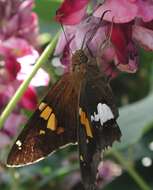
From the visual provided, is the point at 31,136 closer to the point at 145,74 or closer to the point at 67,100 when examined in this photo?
the point at 67,100

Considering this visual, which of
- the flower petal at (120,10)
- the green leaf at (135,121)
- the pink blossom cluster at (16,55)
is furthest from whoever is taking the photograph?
the green leaf at (135,121)

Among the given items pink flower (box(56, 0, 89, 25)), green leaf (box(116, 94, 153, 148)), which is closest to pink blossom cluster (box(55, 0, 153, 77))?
pink flower (box(56, 0, 89, 25))

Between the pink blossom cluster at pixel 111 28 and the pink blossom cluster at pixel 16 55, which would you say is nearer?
the pink blossom cluster at pixel 111 28

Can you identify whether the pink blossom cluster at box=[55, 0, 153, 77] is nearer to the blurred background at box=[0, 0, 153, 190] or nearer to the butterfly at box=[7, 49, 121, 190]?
the butterfly at box=[7, 49, 121, 190]

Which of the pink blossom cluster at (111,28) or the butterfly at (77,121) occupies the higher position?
the pink blossom cluster at (111,28)

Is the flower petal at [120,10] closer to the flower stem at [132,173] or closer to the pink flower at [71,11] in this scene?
the pink flower at [71,11]

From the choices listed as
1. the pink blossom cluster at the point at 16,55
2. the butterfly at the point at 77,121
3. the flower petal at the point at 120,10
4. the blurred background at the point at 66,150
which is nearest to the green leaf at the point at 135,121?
the blurred background at the point at 66,150

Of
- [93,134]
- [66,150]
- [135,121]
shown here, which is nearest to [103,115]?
[93,134]

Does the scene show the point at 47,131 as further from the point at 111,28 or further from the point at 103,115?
the point at 111,28
